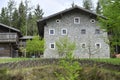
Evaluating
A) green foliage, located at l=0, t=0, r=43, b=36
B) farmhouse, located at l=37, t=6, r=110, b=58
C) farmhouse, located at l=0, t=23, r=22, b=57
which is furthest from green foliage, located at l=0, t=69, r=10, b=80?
green foliage, located at l=0, t=0, r=43, b=36

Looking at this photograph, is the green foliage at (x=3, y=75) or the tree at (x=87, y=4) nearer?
the green foliage at (x=3, y=75)

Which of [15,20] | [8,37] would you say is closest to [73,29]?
[8,37]

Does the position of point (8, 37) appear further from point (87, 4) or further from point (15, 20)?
point (87, 4)

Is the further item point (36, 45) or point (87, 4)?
point (87, 4)

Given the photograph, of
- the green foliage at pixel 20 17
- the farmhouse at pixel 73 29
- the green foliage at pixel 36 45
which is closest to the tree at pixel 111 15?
the farmhouse at pixel 73 29

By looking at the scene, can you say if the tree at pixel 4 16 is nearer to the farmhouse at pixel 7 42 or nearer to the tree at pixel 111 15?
the farmhouse at pixel 7 42

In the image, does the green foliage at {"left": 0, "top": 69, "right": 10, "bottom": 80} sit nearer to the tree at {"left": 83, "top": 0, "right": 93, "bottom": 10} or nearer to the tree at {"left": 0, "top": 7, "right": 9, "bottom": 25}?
the tree at {"left": 0, "top": 7, "right": 9, "bottom": 25}

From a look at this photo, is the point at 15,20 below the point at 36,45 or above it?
above

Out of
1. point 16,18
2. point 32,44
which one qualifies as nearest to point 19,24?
point 16,18

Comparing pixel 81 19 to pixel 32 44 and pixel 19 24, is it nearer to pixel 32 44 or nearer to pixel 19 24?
pixel 32 44

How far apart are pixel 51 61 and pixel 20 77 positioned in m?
3.97

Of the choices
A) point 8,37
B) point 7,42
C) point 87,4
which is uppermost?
point 87,4

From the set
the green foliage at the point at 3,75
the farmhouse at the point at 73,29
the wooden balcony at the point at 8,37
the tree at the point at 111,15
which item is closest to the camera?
the green foliage at the point at 3,75

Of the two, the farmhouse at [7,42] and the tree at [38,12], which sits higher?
the tree at [38,12]
